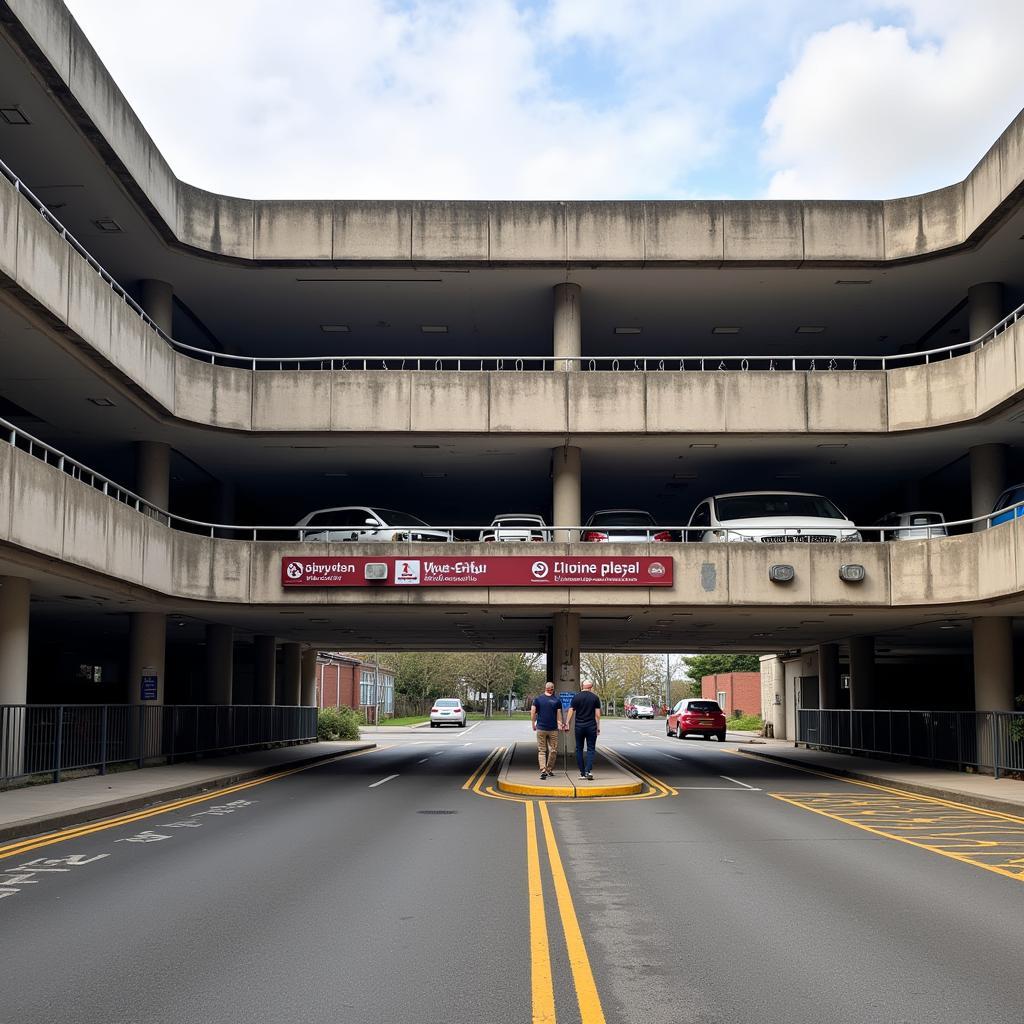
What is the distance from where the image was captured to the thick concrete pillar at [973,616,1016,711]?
2456cm

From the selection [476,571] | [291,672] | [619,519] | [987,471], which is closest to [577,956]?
[476,571]

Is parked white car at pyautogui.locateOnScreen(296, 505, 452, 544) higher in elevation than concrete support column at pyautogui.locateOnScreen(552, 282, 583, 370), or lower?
lower

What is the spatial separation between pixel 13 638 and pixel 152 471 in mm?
7349

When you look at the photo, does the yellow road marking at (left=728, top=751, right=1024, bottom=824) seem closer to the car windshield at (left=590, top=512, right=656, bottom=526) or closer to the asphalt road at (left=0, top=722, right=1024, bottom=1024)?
the asphalt road at (left=0, top=722, right=1024, bottom=1024)

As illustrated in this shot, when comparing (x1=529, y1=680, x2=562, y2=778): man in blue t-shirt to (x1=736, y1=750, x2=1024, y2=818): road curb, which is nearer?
(x1=736, y1=750, x2=1024, y2=818): road curb

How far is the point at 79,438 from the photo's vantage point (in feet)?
89.6

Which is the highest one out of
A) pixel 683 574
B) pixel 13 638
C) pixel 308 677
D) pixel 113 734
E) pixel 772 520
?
pixel 772 520

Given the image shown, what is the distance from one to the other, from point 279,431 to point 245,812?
10790mm

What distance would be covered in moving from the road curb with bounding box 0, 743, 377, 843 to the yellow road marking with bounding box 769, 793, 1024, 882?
9.88m

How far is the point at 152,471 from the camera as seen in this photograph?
26594mm

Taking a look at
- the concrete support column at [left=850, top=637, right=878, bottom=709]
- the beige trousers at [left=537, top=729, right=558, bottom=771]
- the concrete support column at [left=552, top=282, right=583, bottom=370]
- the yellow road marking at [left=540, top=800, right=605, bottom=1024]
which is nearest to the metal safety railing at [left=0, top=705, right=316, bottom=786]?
the beige trousers at [left=537, top=729, right=558, bottom=771]

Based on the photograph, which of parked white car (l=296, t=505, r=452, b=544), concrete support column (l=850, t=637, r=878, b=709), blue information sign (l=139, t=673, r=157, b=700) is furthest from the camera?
concrete support column (l=850, t=637, r=878, b=709)

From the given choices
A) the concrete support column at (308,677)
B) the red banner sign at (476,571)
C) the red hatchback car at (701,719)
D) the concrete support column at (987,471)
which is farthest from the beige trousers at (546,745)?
the red hatchback car at (701,719)

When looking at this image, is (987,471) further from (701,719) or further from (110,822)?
(701,719)
